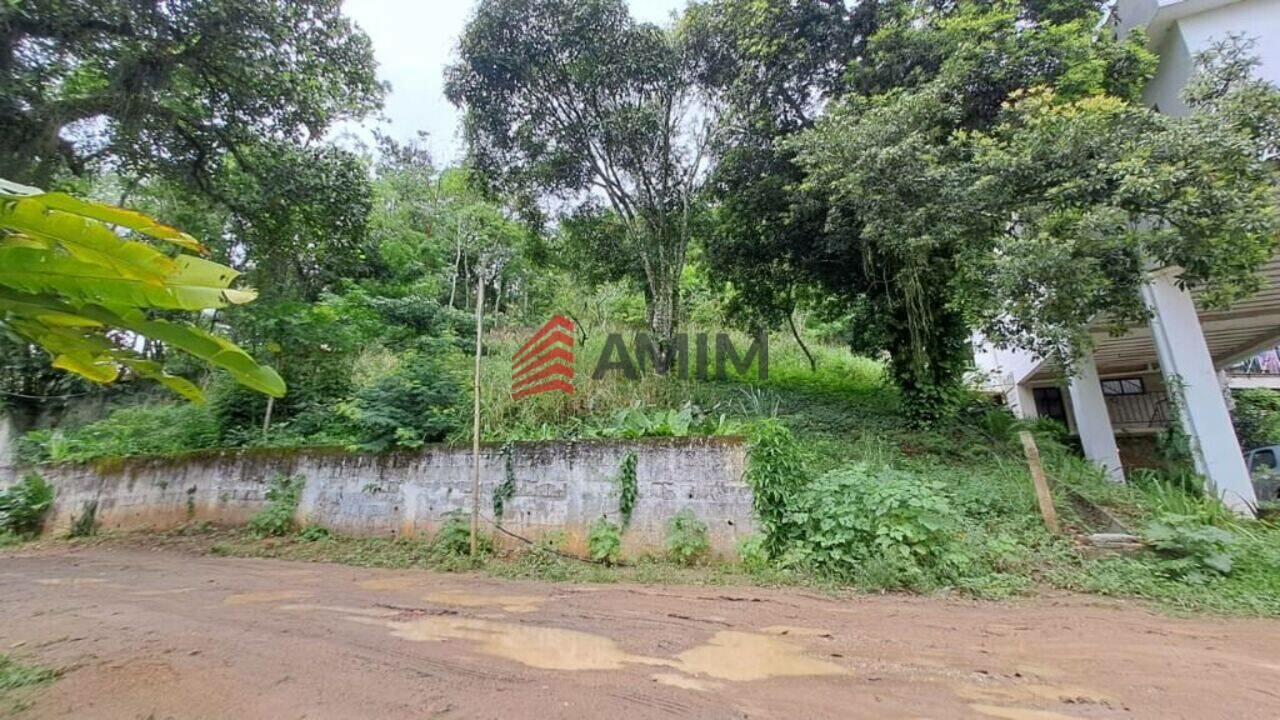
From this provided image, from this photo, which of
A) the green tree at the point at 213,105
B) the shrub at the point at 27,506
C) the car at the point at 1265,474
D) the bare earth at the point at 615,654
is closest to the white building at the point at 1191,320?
the car at the point at 1265,474

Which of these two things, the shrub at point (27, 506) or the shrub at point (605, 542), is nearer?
the shrub at point (605, 542)

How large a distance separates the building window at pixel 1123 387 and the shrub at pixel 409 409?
13552mm

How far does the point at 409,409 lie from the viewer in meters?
5.88

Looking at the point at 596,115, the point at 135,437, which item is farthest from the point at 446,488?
the point at 135,437

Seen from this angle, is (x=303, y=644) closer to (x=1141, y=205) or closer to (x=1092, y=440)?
(x=1141, y=205)

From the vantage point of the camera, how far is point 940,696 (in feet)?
7.27

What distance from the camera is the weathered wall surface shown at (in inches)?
190

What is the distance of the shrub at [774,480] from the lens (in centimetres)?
451

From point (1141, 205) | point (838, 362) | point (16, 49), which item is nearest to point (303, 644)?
point (1141, 205)

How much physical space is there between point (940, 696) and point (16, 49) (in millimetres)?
10163

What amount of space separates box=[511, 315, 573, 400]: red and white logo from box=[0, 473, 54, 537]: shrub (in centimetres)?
706

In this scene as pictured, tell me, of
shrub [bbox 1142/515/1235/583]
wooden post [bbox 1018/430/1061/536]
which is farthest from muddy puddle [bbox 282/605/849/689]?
shrub [bbox 1142/515/1235/583]

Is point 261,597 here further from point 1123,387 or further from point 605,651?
point 1123,387

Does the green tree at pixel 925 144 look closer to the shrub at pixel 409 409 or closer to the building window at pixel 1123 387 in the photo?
the shrub at pixel 409 409
